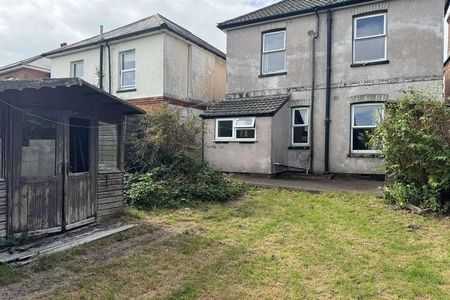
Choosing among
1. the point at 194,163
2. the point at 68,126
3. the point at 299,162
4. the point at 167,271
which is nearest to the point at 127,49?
the point at 194,163

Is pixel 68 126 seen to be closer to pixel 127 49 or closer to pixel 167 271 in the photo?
pixel 167 271

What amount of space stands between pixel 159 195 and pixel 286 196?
3.61 metres

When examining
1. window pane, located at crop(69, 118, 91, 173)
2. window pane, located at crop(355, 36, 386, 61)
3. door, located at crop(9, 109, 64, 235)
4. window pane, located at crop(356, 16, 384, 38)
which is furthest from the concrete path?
door, located at crop(9, 109, 64, 235)

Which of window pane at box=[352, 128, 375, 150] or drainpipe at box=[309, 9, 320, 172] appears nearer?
window pane at box=[352, 128, 375, 150]

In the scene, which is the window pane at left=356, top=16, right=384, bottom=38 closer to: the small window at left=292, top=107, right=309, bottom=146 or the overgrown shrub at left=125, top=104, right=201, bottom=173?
the small window at left=292, top=107, right=309, bottom=146

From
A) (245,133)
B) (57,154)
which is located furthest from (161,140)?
(57,154)

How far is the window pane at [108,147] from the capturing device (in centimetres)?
780

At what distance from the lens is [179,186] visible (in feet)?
33.5

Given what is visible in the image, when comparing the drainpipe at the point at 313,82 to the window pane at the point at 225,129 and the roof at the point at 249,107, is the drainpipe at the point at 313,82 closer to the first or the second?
the roof at the point at 249,107

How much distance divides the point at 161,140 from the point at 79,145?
448 cm

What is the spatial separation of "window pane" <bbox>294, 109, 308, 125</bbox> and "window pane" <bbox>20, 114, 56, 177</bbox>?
10150mm

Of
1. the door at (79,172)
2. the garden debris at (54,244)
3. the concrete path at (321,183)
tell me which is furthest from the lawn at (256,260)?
the concrete path at (321,183)

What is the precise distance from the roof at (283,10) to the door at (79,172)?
10350 millimetres

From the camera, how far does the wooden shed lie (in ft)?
19.7
